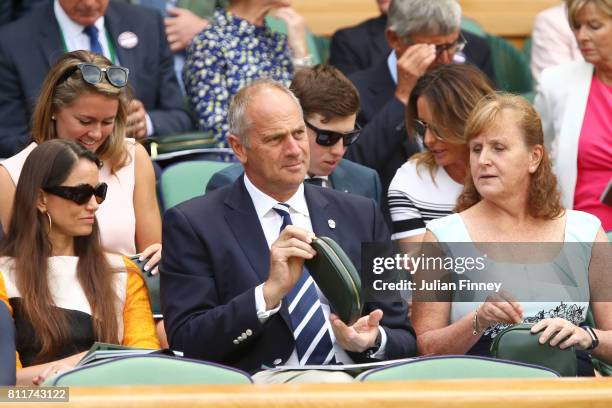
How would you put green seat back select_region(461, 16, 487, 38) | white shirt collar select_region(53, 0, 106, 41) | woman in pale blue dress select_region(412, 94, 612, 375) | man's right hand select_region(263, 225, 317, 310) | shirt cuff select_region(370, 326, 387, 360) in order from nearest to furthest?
man's right hand select_region(263, 225, 317, 310), shirt cuff select_region(370, 326, 387, 360), woman in pale blue dress select_region(412, 94, 612, 375), white shirt collar select_region(53, 0, 106, 41), green seat back select_region(461, 16, 487, 38)

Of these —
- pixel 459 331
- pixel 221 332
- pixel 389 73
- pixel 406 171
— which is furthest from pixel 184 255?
pixel 389 73

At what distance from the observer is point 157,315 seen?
400 cm

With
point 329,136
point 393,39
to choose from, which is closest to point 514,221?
point 329,136

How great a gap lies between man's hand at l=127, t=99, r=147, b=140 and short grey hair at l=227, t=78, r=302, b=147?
1.03 m

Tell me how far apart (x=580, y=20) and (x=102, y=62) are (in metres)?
1.80

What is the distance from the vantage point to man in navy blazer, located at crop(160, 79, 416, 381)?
3.44 m

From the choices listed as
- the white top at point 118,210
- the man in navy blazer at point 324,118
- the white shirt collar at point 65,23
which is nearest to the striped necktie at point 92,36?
the white shirt collar at point 65,23

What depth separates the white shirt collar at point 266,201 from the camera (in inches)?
147

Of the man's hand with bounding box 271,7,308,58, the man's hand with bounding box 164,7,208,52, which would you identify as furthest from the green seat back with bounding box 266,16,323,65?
the man's hand with bounding box 164,7,208,52

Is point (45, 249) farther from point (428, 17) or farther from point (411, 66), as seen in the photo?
point (428, 17)

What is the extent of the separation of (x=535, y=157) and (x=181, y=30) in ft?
7.03

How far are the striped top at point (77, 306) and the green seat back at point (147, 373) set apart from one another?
517 mm

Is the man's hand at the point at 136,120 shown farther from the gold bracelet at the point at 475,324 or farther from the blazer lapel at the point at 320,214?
the gold bracelet at the point at 475,324

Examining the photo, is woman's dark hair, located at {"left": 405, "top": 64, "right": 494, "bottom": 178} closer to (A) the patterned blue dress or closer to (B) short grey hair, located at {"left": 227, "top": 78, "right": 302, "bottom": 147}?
(B) short grey hair, located at {"left": 227, "top": 78, "right": 302, "bottom": 147}
